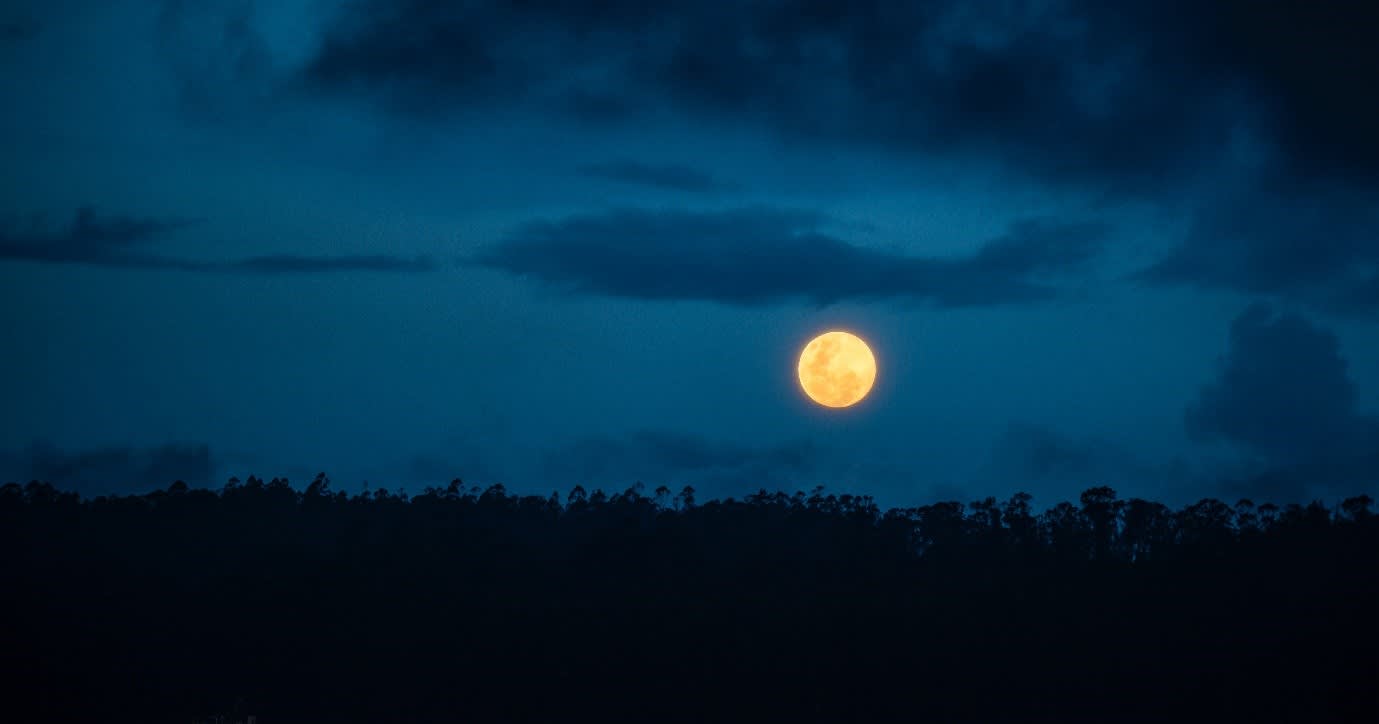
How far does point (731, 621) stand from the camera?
83.0 m

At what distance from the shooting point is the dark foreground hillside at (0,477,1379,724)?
74.8 m

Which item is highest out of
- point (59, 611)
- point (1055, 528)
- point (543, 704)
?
point (1055, 528)

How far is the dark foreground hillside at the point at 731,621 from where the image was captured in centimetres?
7481

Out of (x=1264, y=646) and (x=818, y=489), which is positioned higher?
(x=818, y=489)

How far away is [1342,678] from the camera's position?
70750 mm

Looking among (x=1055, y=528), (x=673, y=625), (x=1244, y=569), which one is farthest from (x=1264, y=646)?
(x=673, y=625)

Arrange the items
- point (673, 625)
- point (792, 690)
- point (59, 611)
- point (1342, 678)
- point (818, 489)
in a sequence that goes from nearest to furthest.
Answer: point (1342, 678) → point (792, 690) → point (673, 625) → point (59, 611) → point (818, 489)

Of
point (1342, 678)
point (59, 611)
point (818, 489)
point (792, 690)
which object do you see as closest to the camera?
point (1342, 678)

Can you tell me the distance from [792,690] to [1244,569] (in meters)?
27.8

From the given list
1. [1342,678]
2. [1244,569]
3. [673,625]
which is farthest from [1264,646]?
[673,625]

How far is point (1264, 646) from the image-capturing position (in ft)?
241

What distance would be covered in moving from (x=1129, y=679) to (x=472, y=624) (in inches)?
1527

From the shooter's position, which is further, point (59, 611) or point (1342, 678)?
point (59, 611)

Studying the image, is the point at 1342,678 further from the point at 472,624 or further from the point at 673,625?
the point at 472,624
